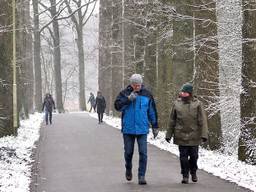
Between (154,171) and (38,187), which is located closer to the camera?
(38,187)

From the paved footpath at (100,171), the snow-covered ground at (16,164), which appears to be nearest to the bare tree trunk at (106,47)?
the snow-covered ground at (16,164)

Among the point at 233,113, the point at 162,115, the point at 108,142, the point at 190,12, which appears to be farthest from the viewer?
the point at 162,115

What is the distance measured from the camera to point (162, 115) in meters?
22.8

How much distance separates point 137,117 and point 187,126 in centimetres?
90

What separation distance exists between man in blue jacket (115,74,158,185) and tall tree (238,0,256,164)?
3446mm

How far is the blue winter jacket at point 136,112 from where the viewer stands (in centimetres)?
1009

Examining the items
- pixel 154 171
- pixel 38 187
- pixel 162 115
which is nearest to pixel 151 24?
pixel 162 115

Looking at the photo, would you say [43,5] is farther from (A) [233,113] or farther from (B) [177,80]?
(A) [233,113]

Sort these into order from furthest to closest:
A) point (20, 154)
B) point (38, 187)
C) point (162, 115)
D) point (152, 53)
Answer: point (152, 53) < point (162, 115) < point (20, 154) < point (38, 187)

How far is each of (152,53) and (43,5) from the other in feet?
79.6

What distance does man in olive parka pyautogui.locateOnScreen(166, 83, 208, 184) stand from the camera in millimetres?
10094

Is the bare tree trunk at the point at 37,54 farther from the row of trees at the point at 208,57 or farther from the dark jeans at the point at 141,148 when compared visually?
the dark jeans at the point at 141,148

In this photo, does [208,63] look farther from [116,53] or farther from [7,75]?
[116,53]

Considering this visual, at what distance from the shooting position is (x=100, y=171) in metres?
12.2
